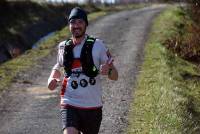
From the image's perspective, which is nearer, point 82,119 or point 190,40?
point 82,119

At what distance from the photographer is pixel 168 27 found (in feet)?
83.1

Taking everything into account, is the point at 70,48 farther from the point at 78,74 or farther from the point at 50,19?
the point at 50,19

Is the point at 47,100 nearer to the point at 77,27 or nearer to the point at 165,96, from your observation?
the point at 165,96

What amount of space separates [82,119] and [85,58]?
24.8 inches

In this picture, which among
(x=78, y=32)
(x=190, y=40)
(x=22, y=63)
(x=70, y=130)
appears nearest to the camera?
(x=70, y=130)

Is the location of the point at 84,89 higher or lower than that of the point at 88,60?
lower

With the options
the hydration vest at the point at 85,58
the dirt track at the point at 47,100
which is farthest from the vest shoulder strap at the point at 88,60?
the dirt track at the point at 47,100

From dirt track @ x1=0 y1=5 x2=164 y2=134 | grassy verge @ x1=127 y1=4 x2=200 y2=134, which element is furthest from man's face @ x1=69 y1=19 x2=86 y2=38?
dirt track @ x1=0 y1=5 x2=164 y2=134

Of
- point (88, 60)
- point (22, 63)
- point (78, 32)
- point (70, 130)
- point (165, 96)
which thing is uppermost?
point (78, 32)

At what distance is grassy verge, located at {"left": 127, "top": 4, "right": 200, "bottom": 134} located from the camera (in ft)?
32.0

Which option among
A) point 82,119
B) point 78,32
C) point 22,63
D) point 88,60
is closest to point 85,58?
point 88,60

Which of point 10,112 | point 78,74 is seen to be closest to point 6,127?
point 10,112

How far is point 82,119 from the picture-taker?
6184 mm

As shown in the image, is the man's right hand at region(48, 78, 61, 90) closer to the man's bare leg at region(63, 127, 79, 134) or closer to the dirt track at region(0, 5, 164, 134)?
the man's bare leg at region(63, 127, 79, 134)
